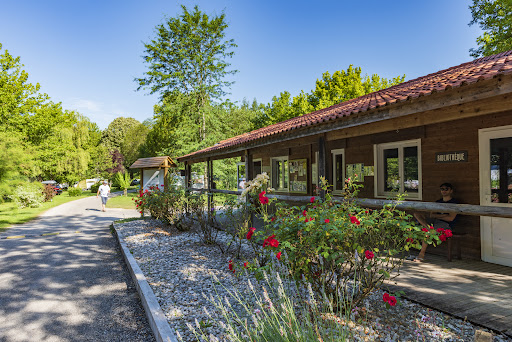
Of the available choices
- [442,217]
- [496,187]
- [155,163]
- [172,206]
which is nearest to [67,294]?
[172,206]

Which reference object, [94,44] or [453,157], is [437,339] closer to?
[453,157]

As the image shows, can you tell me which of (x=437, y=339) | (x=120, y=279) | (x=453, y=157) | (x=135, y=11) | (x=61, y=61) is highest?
(x=135, y=11)

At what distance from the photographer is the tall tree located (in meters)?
23.9

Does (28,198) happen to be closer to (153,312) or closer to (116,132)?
(153,312)

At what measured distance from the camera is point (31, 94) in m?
21.4

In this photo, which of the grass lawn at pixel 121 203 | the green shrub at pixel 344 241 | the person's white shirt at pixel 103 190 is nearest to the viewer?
the green shrub at pixel 344 241

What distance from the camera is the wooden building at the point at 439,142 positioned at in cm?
321

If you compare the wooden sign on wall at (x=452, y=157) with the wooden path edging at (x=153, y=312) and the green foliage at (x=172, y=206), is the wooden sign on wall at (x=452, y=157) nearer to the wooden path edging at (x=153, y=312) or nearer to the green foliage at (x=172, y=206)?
the wooden path edging at (x=153, y=312)

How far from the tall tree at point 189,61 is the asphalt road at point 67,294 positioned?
55.0ft

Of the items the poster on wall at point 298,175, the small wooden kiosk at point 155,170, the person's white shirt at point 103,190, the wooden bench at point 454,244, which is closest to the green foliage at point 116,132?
the person's white shirt at point 103,190

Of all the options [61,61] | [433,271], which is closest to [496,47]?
[433,271]

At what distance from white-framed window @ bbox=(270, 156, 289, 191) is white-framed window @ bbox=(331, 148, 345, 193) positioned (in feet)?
9.84

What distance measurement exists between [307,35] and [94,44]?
1324 centimetres

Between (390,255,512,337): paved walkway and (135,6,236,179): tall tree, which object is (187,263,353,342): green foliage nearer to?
(390,255,512,337): paved walkway
